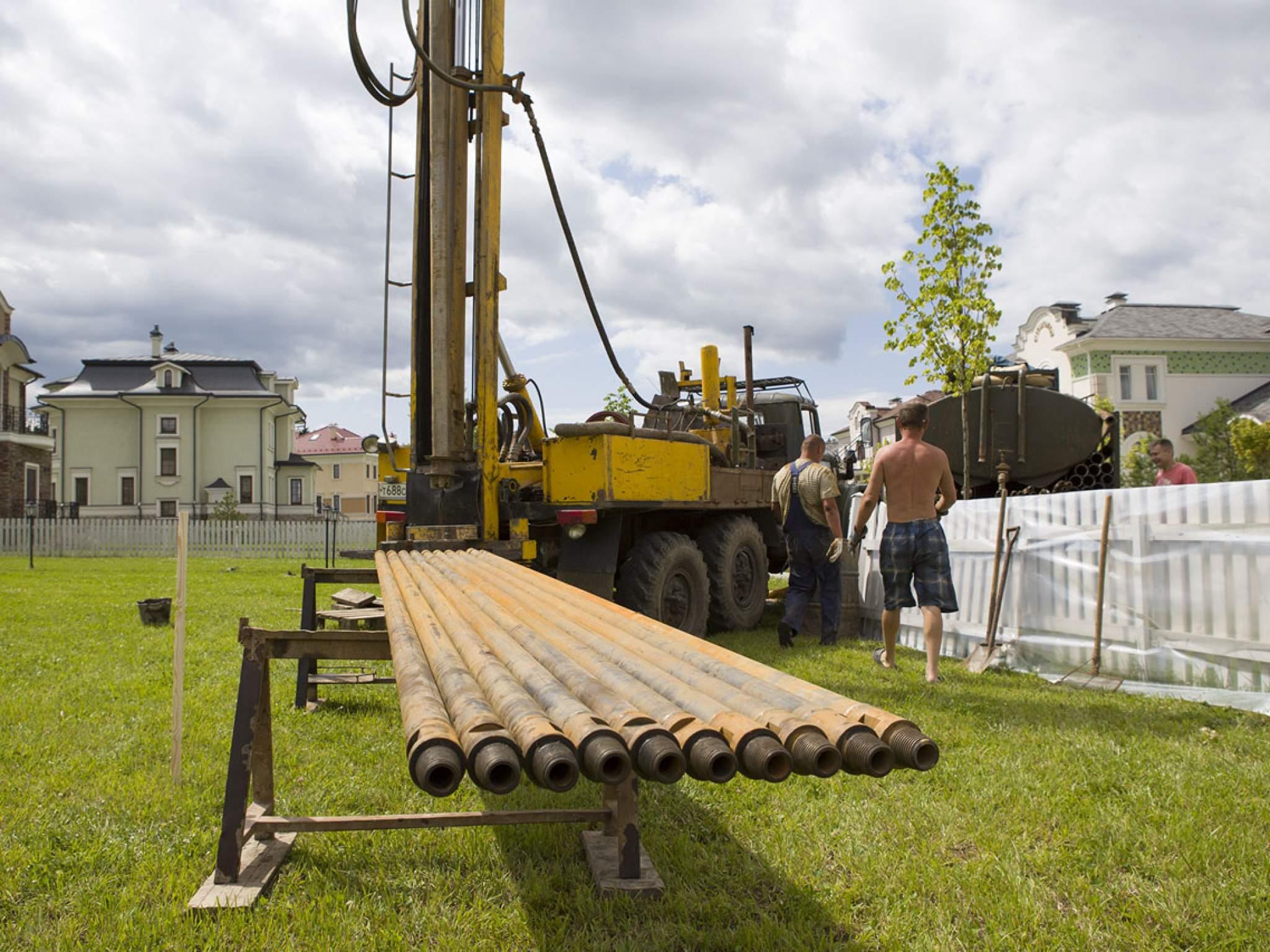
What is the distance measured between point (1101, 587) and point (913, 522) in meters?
1.26

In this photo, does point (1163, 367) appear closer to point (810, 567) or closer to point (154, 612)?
point (810, 567)

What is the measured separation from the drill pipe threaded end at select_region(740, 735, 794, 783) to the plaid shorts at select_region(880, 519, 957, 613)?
203 inches

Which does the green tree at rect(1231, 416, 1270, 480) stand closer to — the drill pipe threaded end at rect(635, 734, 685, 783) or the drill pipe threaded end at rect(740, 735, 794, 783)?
the drill pipe threaded end at rect(740, 735, 794, 783)

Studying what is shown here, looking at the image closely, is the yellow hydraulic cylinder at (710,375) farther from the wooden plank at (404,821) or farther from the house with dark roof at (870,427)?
the wooden plank at (404,821)

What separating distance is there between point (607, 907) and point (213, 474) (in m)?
46.8

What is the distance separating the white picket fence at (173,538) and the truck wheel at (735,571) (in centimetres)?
1911

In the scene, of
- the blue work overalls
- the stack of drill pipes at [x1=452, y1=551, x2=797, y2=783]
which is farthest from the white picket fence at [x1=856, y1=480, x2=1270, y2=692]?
the stack of drill pipes at [x1=452, y1=551, x2=797, y2=783]

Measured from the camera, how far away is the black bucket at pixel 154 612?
33.8 ft

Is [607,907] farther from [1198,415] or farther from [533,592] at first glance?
[1198,415]

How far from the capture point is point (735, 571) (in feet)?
30.7

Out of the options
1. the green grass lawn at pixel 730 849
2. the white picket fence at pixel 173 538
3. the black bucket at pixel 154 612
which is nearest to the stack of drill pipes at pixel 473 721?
the green grass lawn at pixel 730 849

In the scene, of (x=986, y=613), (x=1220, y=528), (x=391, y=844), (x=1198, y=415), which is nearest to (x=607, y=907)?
(x=391, y=844)

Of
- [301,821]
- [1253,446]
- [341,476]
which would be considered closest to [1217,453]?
[1253,446]

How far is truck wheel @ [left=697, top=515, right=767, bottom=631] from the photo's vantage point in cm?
900
